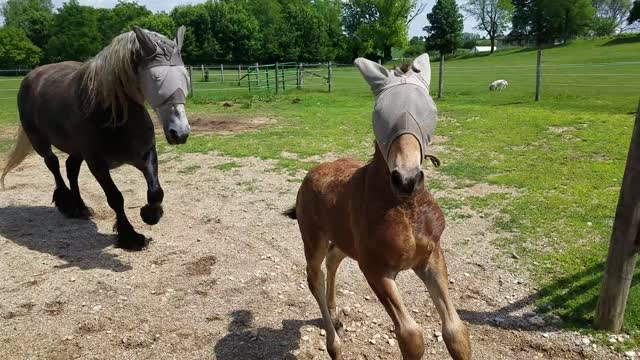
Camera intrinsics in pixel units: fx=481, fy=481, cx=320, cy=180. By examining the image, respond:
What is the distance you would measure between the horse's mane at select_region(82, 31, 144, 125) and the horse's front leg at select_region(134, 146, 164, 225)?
48 cm

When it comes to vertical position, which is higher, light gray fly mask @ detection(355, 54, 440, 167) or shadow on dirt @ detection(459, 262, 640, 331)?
light gray fly mask @ detection(355, 54, 440, 167)

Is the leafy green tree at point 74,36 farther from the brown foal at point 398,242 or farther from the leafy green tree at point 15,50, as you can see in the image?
the brown foal at point 398,242

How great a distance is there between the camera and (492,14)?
7869 cm

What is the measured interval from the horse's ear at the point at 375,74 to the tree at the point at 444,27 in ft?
204

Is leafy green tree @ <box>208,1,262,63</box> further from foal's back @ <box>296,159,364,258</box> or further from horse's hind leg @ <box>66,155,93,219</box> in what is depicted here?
foal's back @ <box>296,159,364,258</box>

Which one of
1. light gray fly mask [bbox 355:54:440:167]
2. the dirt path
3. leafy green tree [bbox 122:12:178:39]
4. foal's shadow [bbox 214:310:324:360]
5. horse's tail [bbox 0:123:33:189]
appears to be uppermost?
leafy green tree [bbox 122:12:178:39]

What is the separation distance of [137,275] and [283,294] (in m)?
1.56

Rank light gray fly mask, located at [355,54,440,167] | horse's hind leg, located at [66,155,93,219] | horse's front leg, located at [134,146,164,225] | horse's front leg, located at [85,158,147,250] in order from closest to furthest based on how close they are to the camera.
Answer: light gray fly mask, located at [355,54,440,167], horse's front leg, located at [134,146,164,225], horse's front leg, located at [85,158,147,250], horse's hind leg, located at [66,155,93,219]

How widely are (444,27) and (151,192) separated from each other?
62751 millimetres

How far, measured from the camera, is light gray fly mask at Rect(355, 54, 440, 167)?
2.19m

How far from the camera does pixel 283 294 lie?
4.25 m

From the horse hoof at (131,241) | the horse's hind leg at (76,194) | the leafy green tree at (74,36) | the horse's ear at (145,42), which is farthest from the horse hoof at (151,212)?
the leafy green tree at (74,36)

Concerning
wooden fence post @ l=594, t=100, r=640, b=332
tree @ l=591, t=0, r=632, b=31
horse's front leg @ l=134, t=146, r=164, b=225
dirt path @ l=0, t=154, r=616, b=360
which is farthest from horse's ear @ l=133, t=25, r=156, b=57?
tree @ l=591, t=0, r=632, b=31

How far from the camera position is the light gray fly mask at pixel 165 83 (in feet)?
15.0
